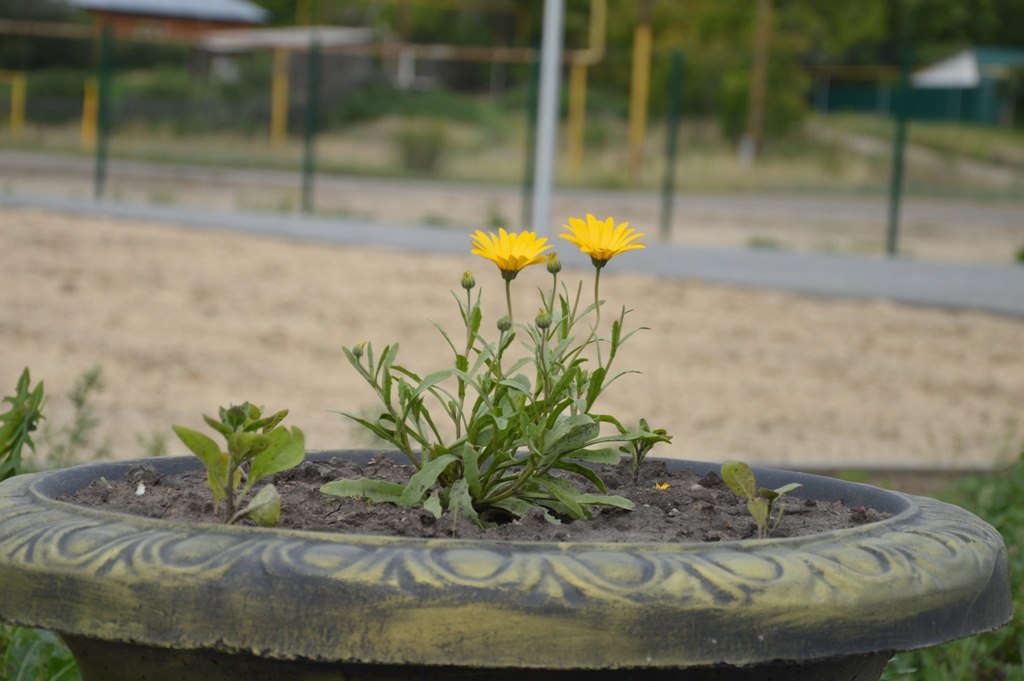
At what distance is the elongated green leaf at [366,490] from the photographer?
5.09 ft

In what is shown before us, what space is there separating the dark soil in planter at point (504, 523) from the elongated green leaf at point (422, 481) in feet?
0.07

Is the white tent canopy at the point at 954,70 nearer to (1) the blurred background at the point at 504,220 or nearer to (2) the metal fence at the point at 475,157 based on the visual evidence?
(1) the blurred background at the point at 504,220

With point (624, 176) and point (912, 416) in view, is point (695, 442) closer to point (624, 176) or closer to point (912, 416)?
point (912, 416)

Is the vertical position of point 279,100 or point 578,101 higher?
point 578,101

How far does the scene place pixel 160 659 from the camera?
1.34 meters

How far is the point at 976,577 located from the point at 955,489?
307cm

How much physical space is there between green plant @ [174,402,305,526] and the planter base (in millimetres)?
148

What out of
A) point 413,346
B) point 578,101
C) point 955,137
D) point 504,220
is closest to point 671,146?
point 504,220

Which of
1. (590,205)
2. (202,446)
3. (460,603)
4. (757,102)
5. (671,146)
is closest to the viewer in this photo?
(460,603)

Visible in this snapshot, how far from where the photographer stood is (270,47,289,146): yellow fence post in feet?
70.7

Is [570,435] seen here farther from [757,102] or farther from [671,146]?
[757,102]

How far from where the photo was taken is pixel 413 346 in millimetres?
7621

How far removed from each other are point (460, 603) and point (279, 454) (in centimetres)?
32

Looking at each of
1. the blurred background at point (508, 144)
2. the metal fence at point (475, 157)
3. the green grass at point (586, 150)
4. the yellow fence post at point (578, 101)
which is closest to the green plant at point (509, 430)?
the blurred background at point (508, 144)
